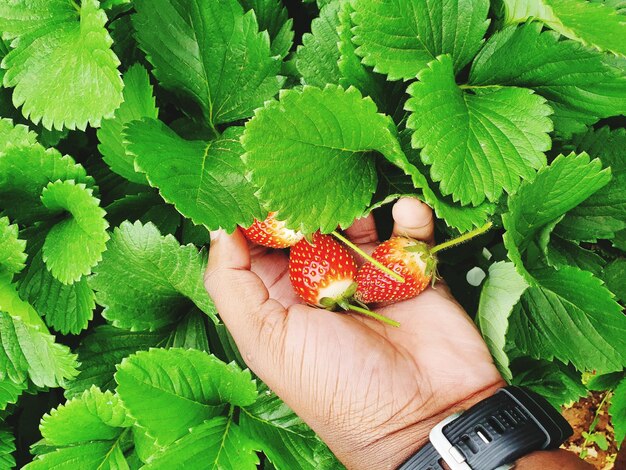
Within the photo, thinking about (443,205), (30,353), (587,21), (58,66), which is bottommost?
(30,353)

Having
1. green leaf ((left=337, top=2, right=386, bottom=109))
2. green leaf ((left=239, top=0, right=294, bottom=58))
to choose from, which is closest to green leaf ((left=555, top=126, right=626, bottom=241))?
green leaf ((left=337, top=2, right=386, bottom=109))

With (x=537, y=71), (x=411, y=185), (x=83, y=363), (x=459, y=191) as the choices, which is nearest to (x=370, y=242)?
(x=411, y=185)

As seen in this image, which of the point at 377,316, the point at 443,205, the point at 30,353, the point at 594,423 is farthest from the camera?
the point at 594,423

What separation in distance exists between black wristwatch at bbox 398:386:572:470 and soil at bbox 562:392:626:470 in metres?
0.89

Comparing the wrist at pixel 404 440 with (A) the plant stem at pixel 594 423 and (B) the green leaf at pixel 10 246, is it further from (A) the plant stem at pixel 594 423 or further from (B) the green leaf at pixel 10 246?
(A) the plant stem at pixel 594 423

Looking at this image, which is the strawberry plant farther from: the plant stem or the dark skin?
the plant stem

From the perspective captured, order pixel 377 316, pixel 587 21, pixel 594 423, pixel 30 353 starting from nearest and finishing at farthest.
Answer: pixel 587 21 → pixel 377 316 → pixel 30 353 → pixel 594 423

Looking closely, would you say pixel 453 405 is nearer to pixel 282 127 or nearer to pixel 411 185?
pixel 411 185

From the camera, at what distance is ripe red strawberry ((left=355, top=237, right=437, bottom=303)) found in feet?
3.05

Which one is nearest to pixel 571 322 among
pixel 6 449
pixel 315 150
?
pixel 315 150

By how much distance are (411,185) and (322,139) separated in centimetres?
20

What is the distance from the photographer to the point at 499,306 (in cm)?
87

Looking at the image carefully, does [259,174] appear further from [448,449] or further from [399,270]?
[448,449]

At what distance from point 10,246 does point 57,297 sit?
13cm
